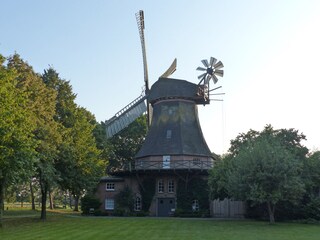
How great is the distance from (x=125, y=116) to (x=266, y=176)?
2613 centimetres

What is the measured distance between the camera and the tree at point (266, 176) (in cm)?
3347

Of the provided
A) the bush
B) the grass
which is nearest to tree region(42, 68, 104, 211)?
the bush

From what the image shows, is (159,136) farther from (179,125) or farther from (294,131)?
(294,131)

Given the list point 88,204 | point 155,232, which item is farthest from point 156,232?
point 88,204

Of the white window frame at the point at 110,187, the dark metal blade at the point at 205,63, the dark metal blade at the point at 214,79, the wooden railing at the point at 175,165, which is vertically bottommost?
the white window frame at the point at 110,187

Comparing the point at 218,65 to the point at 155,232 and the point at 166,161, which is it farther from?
the point at 155,232

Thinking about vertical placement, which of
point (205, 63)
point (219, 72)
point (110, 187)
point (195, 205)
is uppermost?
point (205, 63)

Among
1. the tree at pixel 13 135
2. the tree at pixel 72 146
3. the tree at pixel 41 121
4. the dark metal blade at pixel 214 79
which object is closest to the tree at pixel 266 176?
the tree at pixel 72 146

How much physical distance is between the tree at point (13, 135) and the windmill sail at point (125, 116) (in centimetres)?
2528

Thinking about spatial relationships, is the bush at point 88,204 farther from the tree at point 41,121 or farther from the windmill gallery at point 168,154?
the tree at point 41,121

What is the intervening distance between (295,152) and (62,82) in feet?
78.3

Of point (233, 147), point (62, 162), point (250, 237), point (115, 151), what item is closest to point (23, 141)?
point (62, 162)

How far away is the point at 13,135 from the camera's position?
91.4 feet

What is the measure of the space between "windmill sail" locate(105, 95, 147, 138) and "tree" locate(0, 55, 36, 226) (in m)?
25.3
